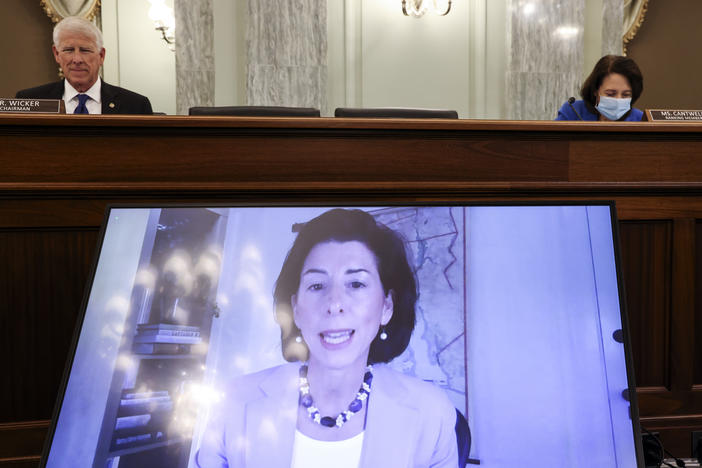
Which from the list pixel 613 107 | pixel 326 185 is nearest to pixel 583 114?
pixel 613 107

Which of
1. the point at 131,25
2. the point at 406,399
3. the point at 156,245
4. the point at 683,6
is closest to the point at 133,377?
the point at 156,245

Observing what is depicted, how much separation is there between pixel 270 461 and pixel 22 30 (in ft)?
13.9

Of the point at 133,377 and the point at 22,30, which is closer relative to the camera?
the point at 133,377

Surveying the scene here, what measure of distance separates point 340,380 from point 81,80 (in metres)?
2.16

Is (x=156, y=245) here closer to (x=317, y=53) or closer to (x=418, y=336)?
(x=418, y=336)

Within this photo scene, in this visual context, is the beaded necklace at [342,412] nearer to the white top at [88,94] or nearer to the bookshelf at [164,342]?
the bookshelf at [164,342]

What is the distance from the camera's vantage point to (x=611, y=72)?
2418 mm

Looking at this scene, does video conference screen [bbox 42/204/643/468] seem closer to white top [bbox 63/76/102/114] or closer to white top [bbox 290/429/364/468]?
white top [bbox 290/429/364/468]

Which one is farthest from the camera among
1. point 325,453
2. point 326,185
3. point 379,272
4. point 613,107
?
point 613,107

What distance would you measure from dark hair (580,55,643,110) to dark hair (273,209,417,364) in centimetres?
172

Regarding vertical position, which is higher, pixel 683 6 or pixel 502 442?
pixel 683 6

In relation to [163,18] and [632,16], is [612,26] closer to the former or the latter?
[632,16]

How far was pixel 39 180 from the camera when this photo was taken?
4.03 feet

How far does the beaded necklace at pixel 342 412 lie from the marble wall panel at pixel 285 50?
2790 millimetres
